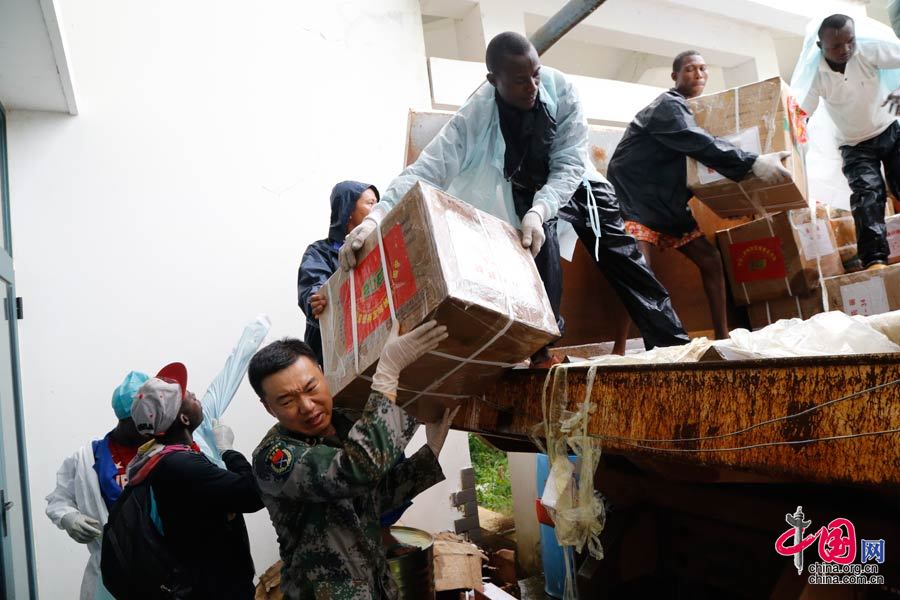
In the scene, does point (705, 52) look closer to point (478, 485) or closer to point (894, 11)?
point (894, 11)

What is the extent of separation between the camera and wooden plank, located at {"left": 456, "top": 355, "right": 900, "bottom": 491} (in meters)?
0.83

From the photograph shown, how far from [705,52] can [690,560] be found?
6275mm

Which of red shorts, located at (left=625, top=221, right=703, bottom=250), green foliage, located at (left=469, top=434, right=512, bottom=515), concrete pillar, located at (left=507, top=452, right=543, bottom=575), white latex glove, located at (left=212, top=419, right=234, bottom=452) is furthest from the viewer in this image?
green foliage, located at (left=469, top=434, right=512, bottom=515)

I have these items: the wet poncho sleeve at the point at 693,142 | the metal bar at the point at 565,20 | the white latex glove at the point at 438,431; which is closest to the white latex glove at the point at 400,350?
the white latex glove at the point at 438,431

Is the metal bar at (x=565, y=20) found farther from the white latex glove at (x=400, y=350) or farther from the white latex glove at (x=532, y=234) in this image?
the white latex glove at (x=400, y=350)

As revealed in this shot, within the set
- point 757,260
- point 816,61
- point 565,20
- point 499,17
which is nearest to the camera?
point 816,61

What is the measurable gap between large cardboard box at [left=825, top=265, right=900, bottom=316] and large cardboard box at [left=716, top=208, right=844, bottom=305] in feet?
0.54

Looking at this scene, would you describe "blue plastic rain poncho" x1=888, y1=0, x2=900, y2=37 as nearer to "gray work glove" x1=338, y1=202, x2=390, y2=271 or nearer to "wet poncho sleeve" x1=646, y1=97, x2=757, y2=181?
"wet poncho sleeve" x1=646, y1=97, x2=757, y2=181

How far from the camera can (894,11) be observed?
98.6 inches

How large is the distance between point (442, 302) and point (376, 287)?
0.34 meters

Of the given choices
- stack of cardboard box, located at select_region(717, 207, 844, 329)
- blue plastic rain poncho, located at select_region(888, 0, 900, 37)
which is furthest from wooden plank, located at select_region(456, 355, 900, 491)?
stack of cardboard box, located at select_region(717, 207, 844, 329)

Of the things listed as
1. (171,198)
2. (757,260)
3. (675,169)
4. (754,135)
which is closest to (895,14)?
(754,135)

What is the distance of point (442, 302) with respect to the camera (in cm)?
115

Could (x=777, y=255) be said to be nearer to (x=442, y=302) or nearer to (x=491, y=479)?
(x=442, y=302)
